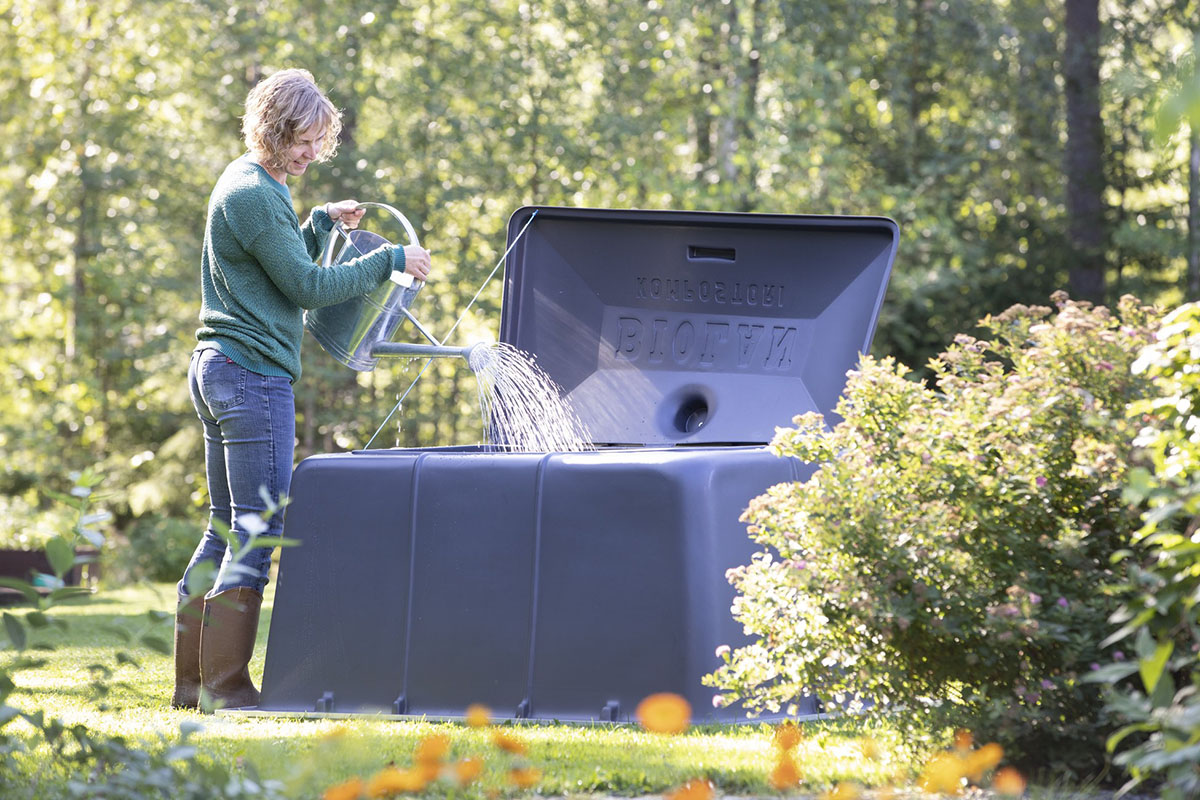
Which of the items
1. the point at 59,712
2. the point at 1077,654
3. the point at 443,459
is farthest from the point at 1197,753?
the point at 59,712

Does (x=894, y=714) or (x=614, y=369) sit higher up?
(x=614, y=369)

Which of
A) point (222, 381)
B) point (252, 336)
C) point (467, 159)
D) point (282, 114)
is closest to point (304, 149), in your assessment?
point (282, 114)

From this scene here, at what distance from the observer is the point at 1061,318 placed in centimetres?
275

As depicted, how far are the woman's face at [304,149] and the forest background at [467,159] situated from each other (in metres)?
7.66

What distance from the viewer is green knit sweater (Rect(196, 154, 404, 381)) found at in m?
3.59

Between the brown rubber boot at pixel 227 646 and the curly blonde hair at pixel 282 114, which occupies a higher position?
the curly blonde hair at pixel 282 114

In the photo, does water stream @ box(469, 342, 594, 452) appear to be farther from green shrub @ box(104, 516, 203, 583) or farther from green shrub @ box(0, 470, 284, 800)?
green shrub @ box(104, 516, 203, 583)

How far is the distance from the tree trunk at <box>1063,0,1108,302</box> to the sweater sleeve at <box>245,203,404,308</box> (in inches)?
439

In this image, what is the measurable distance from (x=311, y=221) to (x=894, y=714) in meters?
2.43

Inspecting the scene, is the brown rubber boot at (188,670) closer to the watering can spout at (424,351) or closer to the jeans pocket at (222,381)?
the jeans pocket at (222,381)

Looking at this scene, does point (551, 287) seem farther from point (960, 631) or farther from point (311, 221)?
point (960, 631)

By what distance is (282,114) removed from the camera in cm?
365

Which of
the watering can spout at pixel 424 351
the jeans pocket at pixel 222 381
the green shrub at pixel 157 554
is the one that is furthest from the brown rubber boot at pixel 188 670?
the green shrub at pixel 157 554

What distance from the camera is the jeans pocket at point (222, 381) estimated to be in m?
3.60
